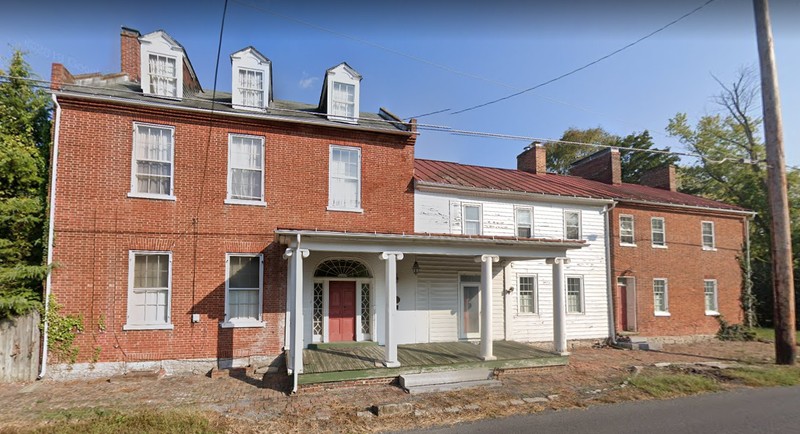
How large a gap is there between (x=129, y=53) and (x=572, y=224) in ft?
54.6

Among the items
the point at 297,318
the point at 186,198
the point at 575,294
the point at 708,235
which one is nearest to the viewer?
the point at 297,318

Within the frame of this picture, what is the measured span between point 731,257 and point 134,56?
85.7 ft

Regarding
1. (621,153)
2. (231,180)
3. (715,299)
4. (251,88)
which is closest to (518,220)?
(231,180)

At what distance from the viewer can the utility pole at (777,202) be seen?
12320 millimetres

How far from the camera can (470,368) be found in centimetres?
1045

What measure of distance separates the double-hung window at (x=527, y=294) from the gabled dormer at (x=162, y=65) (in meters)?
12.9

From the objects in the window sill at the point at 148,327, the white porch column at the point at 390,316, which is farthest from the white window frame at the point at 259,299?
the white porch column at the point at 390,316

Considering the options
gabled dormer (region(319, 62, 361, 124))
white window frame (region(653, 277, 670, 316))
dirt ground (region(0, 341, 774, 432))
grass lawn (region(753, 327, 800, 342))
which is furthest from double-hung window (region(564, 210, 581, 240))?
grass lawn (region(753, 327, 800, 342))

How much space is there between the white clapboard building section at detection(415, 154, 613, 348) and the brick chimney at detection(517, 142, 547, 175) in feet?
7.19

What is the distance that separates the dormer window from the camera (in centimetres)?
1127

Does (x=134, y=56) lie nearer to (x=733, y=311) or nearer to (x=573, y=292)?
(x=573, y=292)

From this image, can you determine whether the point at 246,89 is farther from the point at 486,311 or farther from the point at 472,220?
the point at 486,311

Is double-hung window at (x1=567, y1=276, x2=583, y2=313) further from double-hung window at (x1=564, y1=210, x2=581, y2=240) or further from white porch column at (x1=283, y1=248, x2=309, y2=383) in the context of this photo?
white porch column at (x1=283, y1=248, x2=309, y2=383)

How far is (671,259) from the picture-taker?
1805 centimetres
